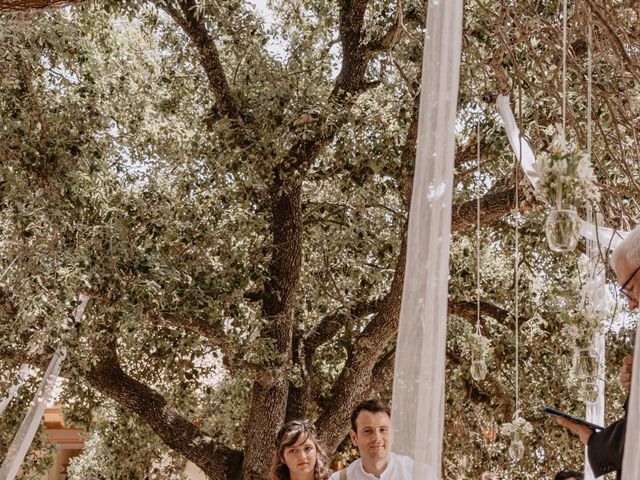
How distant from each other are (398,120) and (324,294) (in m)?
1.86

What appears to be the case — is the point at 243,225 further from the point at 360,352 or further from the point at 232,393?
the point at 232,393

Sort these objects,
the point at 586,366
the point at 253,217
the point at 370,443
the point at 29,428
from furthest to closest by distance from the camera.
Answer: the point at 253,217 → the point at 29,428 → the point at 370,443 → the point at 586,366

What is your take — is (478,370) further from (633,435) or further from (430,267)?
(633,435)

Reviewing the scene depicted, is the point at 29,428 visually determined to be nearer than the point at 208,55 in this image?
Yes

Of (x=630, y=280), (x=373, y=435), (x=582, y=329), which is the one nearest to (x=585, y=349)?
(x=582, y=329)

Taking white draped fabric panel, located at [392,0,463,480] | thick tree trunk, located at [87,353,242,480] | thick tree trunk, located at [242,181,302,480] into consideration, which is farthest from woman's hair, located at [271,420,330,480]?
thick tree trunk, located at [87,353,242,480]

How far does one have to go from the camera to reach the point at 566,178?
2.09 meters

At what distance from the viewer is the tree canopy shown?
243 inches

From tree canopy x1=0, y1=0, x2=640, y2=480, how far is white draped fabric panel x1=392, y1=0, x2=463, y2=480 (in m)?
3.65

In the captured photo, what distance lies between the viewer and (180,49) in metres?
7.74

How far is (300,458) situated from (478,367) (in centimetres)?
153

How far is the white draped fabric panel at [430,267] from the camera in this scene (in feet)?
5.57

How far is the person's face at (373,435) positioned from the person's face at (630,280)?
5.97ft

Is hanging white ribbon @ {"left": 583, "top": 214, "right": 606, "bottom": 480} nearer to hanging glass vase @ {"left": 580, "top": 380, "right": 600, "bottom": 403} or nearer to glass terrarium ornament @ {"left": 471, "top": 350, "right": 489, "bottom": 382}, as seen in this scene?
hanging glass vase @ {"left": 580, "top": 380, "right": 600, "bottom": 403}
